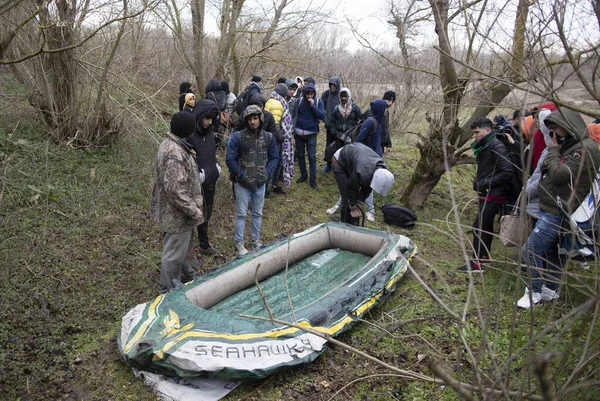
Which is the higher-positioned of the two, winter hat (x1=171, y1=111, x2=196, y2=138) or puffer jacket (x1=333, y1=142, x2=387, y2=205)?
winter hat (x1=171, y1=111, x2=196, y2=138)

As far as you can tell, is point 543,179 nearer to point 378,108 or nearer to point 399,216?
point 399,216

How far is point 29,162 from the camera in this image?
22.0ft

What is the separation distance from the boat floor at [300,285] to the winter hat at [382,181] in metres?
0.87

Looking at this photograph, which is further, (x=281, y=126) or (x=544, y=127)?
(x=281, y=126)

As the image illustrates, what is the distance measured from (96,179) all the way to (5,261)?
7.60ft

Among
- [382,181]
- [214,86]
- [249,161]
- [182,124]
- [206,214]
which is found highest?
[214,86]

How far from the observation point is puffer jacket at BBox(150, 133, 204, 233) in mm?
4199

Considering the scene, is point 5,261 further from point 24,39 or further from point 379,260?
point 379,260

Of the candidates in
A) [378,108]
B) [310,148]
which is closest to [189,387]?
[378,108]

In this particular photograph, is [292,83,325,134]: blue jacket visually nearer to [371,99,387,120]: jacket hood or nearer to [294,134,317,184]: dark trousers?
[294,134,317,184]: dark trousers

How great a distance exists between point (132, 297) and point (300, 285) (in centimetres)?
178

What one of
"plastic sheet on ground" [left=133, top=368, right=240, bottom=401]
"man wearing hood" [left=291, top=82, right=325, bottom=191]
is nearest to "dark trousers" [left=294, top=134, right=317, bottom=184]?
"man wearing hood" [left=291, top=82, right=325, bottom=191]

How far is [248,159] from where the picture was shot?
5.49 m

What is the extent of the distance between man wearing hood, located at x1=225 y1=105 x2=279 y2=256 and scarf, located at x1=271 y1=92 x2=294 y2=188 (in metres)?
1.84
